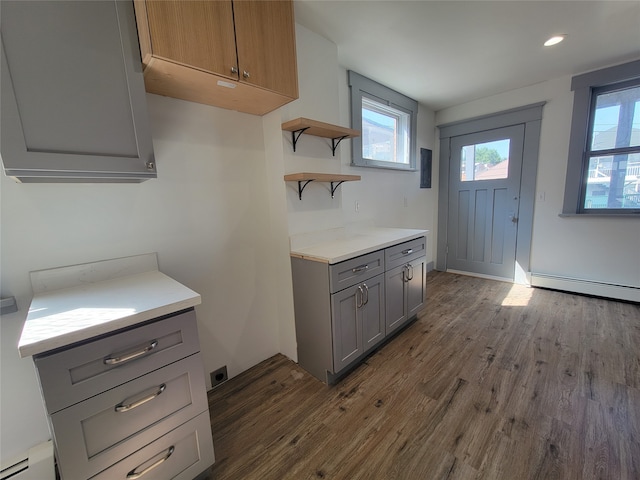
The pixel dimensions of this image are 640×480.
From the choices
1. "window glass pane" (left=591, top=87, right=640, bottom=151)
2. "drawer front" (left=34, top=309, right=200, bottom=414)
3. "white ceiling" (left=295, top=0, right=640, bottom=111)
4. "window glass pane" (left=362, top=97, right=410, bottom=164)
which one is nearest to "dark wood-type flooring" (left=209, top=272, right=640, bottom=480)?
"drawer front" (left=34, top=309, right=200, bottom=414)

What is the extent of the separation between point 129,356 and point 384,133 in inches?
124

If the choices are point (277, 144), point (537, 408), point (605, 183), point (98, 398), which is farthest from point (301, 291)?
point (605, 183)

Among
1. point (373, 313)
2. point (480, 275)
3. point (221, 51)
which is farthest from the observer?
point (480, 275)

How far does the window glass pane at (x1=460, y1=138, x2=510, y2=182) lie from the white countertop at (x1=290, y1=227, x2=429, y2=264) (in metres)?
2.04

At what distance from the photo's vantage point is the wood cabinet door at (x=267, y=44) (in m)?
1.33

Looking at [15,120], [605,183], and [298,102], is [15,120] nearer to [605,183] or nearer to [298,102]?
[298,102]

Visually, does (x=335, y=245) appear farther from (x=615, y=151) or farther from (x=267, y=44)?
(x=615, y=151)

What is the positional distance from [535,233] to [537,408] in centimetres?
256

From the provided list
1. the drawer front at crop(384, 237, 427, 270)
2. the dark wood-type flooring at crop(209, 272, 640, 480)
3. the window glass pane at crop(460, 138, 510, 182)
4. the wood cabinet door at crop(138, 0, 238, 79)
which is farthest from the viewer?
the window glass pane at crop(460, 138, 510, 182)

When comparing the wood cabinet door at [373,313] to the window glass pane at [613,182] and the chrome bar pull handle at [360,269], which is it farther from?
the window glass pane at [613,182]

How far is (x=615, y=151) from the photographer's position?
2.79 meters

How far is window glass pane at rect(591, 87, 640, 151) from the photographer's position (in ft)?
8.87

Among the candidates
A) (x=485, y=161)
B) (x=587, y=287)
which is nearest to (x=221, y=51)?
(x=485, y=161)

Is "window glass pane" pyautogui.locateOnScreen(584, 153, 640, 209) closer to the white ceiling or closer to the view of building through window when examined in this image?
the view of building through window
